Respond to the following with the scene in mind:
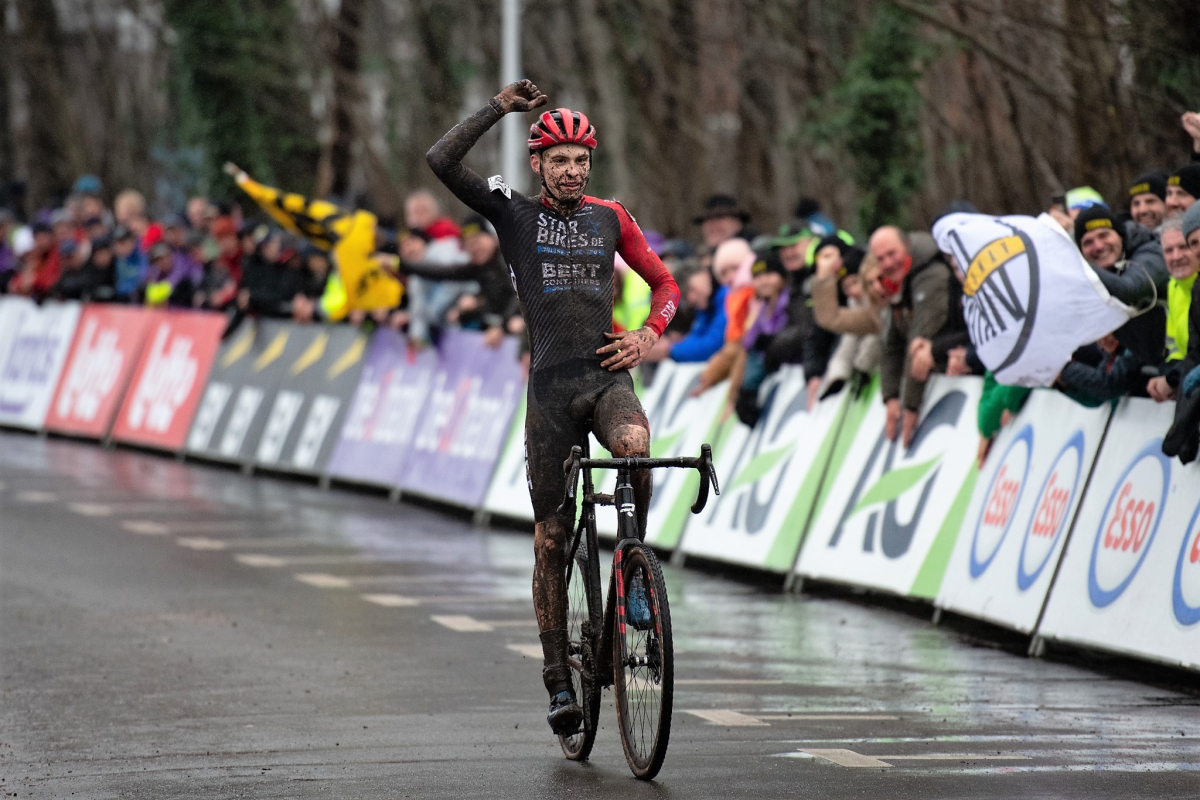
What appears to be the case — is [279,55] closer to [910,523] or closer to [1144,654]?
[910,523]

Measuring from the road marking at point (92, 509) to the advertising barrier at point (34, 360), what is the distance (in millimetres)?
8899

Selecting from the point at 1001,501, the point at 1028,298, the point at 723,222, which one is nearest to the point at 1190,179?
the point at 1028,298

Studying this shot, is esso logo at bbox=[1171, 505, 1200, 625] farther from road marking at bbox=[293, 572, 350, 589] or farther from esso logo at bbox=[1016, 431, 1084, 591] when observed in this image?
road marking at bbox=[293, 572, 350, 589]

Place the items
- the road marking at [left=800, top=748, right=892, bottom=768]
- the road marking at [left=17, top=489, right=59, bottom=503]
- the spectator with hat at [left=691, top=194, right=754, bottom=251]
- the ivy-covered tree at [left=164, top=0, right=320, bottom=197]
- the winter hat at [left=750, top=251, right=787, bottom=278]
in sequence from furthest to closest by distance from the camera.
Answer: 1. the ivy-covered tree at [left=164, top=0, right=320, bottom=197]
2. the road marking at [left=17, top=489, right=59, bottom=503]
3. the spectator with hat at [left=691, top=194, right=754, bottom=251]
4. the winter hat at [left=750, top=251, right=787, bottom=278]
5. the road marking at [left=800, top=748, right=892, bottom=768]

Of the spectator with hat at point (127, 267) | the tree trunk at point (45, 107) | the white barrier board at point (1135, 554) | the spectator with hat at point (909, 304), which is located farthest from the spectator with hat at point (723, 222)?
the tree trunk at point (45, 107)

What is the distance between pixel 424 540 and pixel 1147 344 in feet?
22.4

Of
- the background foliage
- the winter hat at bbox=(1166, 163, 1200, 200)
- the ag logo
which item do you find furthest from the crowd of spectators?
the background foliage

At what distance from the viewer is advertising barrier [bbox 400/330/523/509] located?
17.9 m

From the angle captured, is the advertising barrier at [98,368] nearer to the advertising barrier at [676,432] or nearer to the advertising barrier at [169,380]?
the advertising barrier at [169,380]

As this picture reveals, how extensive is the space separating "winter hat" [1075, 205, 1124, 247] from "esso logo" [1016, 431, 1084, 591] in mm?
1046

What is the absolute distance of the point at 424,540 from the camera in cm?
1612

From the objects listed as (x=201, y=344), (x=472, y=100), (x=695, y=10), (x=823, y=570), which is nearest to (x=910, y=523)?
(x=823, y=570)

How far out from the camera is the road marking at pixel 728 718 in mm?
8547

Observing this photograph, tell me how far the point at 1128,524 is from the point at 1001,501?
4.40 feet
